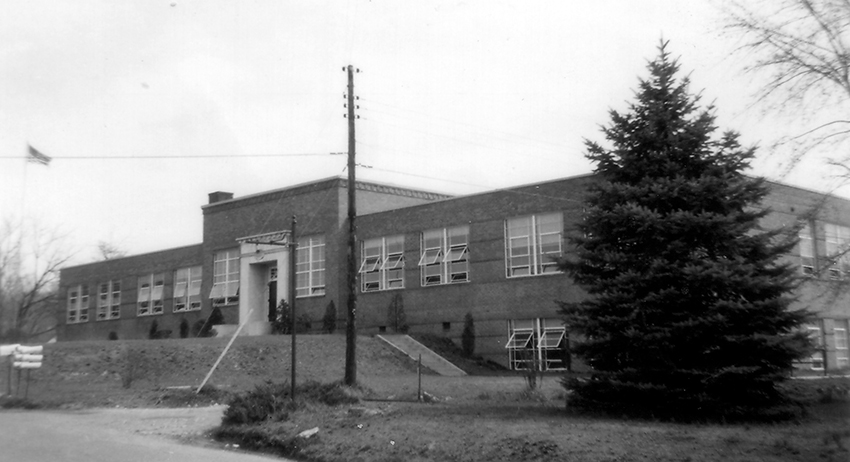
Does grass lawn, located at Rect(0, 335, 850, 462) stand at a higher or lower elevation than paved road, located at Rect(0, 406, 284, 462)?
higher

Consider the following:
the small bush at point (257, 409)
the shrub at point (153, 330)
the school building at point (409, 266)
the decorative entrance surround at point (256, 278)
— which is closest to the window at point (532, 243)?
the school building at point (409, 266)

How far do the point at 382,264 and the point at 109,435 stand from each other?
23297 millimetres

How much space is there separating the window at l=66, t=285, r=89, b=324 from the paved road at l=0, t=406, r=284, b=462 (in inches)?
1526

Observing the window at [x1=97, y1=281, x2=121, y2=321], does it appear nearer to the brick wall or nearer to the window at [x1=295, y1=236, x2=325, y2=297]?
the brick wall

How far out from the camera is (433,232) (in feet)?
125

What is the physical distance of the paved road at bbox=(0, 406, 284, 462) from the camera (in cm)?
1431

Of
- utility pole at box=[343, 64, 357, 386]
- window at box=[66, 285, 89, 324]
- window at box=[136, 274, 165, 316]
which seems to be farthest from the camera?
window at box=[66, 285, 89, 324]

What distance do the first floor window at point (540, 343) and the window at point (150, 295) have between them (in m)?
26.8

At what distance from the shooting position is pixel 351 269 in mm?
24219

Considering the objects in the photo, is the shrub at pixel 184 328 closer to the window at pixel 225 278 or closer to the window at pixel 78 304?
the window at pixel 225 278

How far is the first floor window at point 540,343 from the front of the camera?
107 feet

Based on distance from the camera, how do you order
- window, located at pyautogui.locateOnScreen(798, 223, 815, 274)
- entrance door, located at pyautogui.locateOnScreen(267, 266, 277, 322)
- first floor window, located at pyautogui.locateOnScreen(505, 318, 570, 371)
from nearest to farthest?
Answer: first floor window, located at pyautogui.locateOnScreen(505, 318, 570, 371) → window, located at pyautogui.locateOnScreen(798, 223, 815, 274) → entrance door, located at pyautogui.locateOnScreen(267, 266, 277, 322)

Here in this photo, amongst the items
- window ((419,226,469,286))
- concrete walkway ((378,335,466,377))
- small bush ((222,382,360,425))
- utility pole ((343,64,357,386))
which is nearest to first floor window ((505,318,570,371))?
concrete walkway ((378,335,466,377))

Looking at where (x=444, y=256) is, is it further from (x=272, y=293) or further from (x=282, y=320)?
(x=272, y=293)
